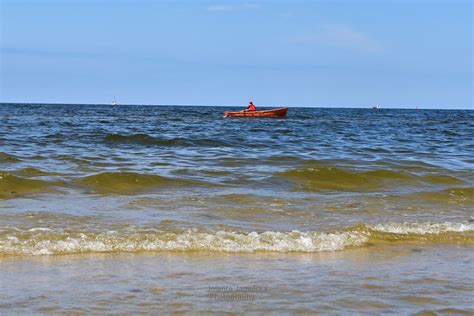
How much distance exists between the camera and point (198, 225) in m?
7.68

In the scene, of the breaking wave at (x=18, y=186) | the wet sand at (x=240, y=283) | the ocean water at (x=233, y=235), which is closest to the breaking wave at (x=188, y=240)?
the ocean water at (x=233, y=235)

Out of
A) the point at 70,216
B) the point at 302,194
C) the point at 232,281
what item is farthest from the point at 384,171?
the point at 232,281

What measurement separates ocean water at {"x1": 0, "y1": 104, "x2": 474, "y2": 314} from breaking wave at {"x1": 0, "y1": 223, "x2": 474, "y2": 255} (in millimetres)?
21

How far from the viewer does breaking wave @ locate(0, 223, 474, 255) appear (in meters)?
6.45

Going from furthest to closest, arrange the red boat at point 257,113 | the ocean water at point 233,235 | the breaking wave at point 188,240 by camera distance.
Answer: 1. the red boat at point 257,113
2. the breaking wave at point 188,240
3. the ocean water at point 233,235

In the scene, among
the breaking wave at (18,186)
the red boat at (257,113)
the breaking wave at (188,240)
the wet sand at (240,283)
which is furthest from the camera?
the red boat at (257,113)

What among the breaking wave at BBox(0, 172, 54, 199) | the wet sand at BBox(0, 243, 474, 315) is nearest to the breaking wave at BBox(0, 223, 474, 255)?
the wet sand at BBox(0, 243, 474, 315)

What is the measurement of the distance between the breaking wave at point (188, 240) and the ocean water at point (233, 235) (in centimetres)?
2

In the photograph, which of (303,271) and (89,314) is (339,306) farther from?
(89,314)

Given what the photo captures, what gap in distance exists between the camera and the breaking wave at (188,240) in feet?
21.2

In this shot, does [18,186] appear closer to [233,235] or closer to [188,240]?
[188,240]

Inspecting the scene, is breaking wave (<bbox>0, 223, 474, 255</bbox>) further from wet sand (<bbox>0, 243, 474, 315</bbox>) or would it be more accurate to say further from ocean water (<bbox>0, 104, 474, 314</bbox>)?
wet sand (<bbox>0, 243, 474, 315</bbox>)

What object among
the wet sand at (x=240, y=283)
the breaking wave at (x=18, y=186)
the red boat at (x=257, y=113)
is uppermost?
the red boat at (x=257, y=113)

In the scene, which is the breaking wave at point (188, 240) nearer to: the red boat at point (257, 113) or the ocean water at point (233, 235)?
the ocean water at point (233, 235)
